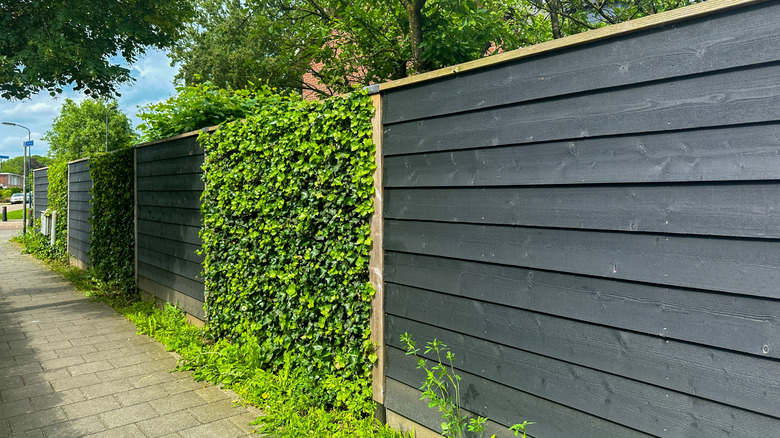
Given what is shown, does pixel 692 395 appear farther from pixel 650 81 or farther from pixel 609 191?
pixel 650 81

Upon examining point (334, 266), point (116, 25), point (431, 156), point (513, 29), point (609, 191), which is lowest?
point (334, 266)

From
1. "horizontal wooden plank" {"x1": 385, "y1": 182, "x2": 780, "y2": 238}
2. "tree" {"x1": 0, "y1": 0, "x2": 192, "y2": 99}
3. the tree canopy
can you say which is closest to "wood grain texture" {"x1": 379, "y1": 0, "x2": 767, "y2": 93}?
"horizontal wooden plank" {"x1": 385, "y1": 182, "x2": 780, "y2": 238}

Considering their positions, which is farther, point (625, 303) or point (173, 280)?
point (173, 280)

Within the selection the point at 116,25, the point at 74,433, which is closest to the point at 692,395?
the point at 74,433

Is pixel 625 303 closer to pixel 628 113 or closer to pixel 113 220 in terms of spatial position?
pixel 628 113

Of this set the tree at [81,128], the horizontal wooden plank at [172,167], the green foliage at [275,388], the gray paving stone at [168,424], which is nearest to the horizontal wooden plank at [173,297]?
the green foliage at [275,388]

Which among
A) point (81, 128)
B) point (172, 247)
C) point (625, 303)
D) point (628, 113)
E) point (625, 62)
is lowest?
point (172, 247)

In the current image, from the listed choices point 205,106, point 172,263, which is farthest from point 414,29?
point 172,263

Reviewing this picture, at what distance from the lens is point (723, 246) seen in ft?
6.02

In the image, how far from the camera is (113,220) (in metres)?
8.61

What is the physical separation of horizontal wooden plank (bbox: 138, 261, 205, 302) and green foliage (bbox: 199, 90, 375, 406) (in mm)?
516

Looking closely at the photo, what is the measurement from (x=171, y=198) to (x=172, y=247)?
595 millimetres

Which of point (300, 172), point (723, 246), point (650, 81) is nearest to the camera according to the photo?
point (723, 246)

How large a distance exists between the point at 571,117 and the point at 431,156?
88 cm
